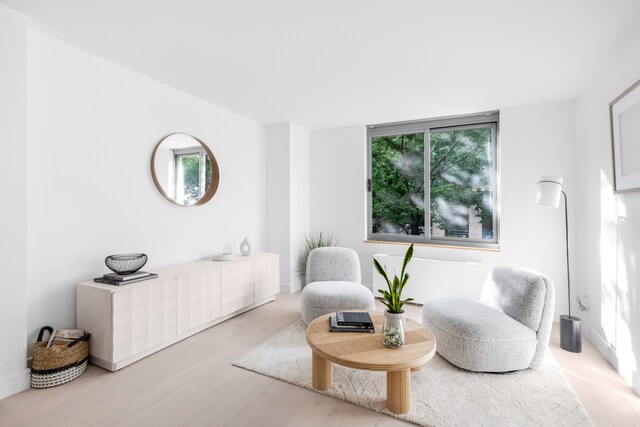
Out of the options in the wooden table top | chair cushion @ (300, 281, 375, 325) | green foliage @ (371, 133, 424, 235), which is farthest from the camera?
green foliage @ (371, 133, 424, 235)

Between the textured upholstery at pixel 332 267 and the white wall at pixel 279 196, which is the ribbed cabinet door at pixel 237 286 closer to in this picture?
the textured upholstery at pixel 332 267

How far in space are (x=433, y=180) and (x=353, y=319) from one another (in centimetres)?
282

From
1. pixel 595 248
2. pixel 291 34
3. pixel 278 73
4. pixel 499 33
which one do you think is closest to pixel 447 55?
pixel 499 33

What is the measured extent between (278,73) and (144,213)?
6.32 feet

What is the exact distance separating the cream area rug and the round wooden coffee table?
91 millimetres

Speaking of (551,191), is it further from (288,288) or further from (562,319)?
(288,288)

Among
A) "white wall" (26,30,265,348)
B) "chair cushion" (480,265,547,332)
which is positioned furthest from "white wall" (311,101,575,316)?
"white wall" (26,30,265,348)

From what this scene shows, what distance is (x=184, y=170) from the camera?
3.41 meters

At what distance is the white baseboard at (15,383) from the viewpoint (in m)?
1.97

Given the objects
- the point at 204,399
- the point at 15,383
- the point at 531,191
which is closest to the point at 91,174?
the point at 15,383

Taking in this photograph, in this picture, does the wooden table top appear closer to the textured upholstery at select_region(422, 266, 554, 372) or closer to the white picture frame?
the textured upholstery at select_region(422, 266, 554, 372)

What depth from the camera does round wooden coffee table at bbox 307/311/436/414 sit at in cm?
176

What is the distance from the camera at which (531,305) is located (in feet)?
7.75

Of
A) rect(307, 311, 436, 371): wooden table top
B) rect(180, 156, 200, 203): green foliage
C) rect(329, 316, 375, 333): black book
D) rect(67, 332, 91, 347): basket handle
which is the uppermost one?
rect(180, 156, 200, 203): green foliage
